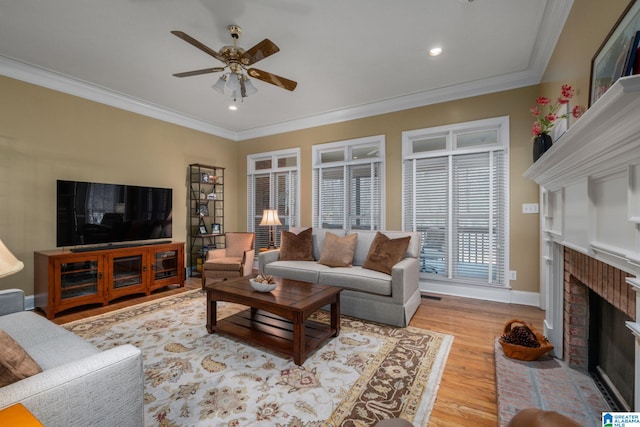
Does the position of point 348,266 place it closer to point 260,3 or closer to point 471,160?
point 471,160

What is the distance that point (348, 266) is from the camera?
3.46 metres

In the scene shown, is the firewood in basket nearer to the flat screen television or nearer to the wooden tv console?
the wooden tv console

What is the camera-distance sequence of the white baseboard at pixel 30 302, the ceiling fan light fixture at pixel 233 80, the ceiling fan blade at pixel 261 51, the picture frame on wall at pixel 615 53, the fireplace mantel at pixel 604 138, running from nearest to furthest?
the fireplace mantel at pixel 604 138 → the picture frame on wall at pixel 615 53 → the ceiling fan blade at pixel 261 51 → the ceiling fan light fixture at pixel 233 80 → the white baseboard at pixel 30 302

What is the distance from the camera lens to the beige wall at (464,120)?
3500 millimetres

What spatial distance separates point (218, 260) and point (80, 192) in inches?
75.4

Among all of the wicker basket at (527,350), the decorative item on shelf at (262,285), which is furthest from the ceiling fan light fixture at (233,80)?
the wicker basket at (527,350)

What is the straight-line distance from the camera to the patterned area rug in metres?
1.63

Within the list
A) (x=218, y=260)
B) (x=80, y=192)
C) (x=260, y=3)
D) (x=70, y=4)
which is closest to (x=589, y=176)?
(x=260, y=3)

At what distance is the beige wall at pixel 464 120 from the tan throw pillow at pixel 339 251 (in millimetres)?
1026

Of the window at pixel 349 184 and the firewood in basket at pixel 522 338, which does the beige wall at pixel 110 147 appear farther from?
the firewood in basket at pixel 522 338

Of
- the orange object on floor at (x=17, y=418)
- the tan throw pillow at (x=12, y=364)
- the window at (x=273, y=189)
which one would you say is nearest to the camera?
the orange object on floor at (x=17, y=418)

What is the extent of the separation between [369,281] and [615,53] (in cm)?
236

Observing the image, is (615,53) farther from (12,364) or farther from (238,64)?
(12,364)

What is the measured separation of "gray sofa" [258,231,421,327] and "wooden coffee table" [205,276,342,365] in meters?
0.49
